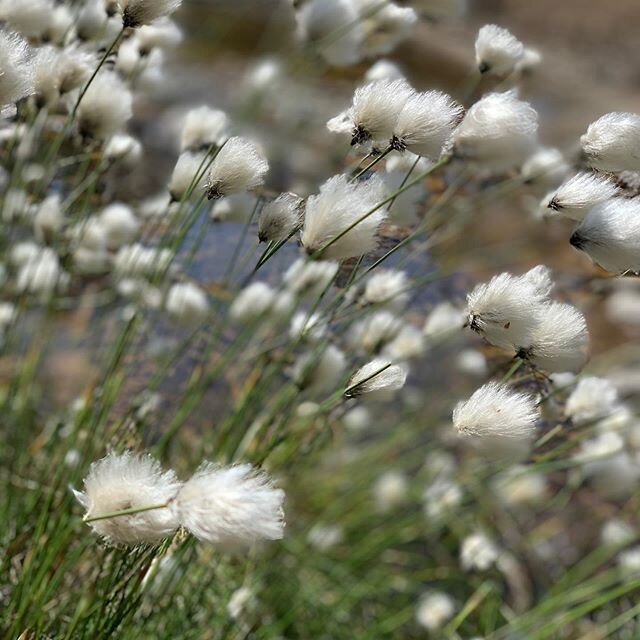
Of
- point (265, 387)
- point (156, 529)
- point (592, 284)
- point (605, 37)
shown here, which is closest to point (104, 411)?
point (265, 387)

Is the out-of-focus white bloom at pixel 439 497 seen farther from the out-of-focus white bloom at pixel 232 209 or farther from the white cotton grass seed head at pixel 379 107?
the white cotton grass seed head at pixel 379 107

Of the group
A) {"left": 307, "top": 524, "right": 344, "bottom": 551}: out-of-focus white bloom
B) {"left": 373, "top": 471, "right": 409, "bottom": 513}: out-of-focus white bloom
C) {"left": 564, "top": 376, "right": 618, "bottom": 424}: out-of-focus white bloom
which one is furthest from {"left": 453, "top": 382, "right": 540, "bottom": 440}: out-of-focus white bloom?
{"left": 373, "top": 471, "right": 409, "bottom": 513}: out-of-focus white bloom

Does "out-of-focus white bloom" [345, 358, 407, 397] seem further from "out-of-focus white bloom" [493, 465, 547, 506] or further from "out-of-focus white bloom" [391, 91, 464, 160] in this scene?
"out-of-focus white bloom" [493, 465, 547, 506]

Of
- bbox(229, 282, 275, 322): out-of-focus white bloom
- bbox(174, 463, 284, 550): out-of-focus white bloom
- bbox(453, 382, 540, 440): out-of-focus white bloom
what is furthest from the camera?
bbox(229, 282, 275, 322): out-of-focus white bloom

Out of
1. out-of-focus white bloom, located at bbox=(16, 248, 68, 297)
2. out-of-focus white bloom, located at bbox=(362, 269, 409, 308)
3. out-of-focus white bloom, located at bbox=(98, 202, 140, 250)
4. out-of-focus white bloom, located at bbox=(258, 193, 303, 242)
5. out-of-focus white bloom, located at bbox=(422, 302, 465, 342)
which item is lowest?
out-of-focus white bloom, located at bbox=(422, 302, 465, 342)

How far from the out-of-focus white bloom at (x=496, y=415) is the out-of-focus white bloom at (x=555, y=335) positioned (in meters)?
0.06

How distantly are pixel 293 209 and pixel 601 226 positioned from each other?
0.77 ft

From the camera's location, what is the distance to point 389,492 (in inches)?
61.5

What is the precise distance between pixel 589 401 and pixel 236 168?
497mm

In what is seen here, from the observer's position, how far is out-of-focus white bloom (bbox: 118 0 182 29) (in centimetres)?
70

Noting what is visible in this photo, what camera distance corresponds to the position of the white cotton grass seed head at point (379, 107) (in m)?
0.64

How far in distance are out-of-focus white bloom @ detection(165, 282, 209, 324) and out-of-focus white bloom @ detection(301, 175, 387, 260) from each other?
1.90ft

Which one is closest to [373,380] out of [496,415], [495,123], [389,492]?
[496,415]

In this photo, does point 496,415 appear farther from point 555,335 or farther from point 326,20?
point 326,20
